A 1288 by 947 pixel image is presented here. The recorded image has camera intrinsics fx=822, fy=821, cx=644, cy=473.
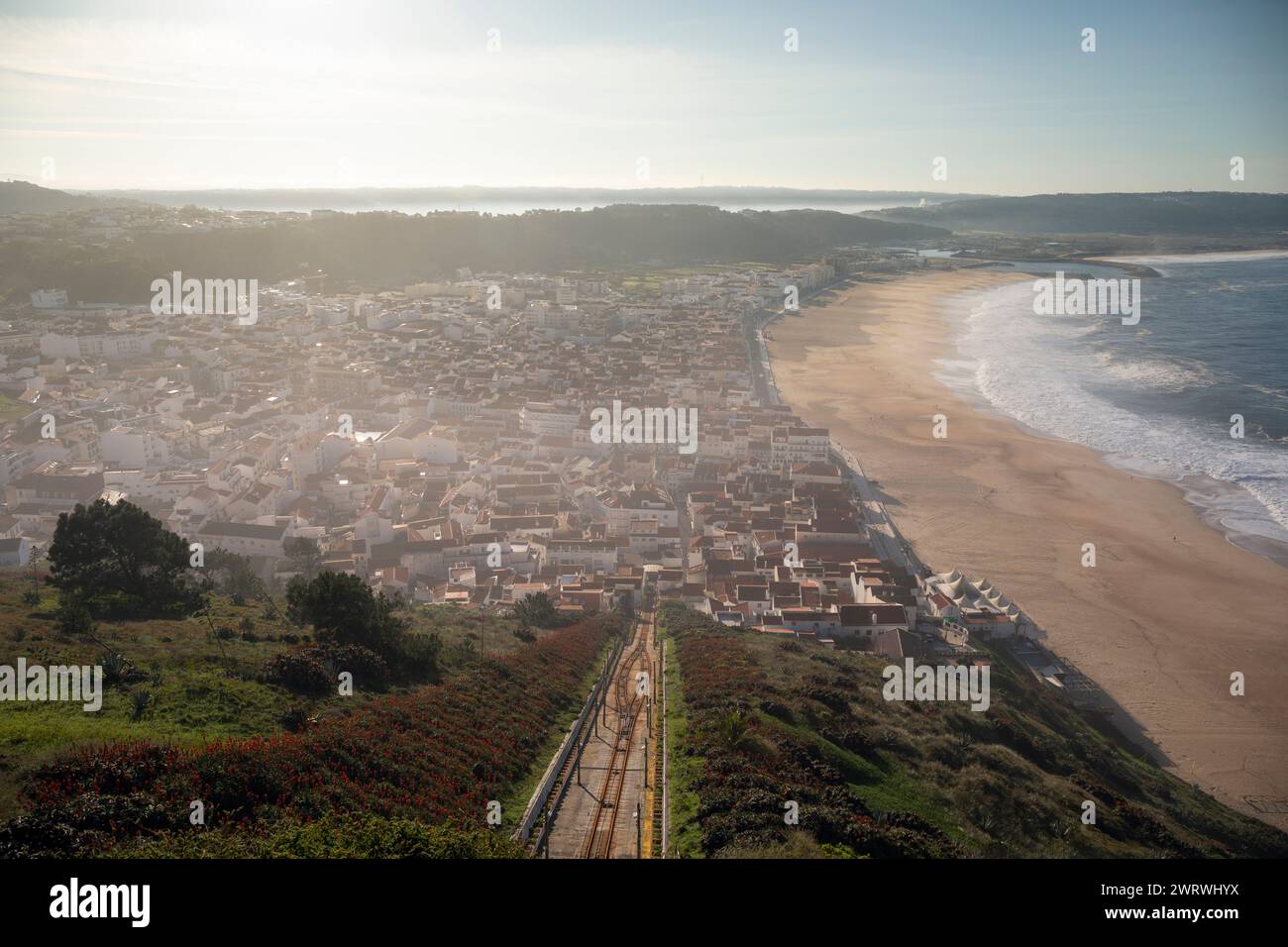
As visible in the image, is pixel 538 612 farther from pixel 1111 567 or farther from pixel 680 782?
pixel 1111 567

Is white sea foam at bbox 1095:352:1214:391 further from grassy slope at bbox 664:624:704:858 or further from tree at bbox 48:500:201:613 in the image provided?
tree at bbox 48:500:201:613

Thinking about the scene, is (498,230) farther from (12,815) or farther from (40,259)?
(12,815)
